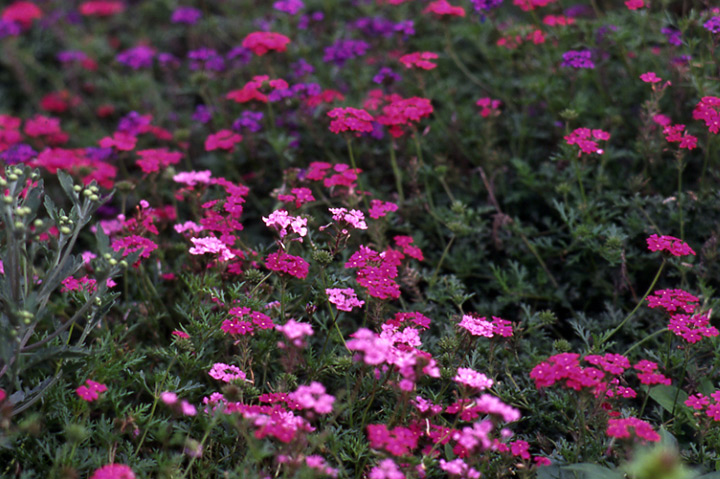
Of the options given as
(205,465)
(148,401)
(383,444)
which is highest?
(383,444)

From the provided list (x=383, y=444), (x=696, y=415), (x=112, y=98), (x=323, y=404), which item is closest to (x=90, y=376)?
(x=323, y=404)

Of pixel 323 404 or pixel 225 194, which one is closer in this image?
pixel 323 404

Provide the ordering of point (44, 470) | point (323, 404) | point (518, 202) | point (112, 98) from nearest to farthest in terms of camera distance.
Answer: point (323, 404) → point (44, 470) → point (518, 202) → point (112, 98)

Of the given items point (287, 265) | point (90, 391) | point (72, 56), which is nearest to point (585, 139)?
point (287, 265)

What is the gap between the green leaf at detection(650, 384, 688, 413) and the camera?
2777mm

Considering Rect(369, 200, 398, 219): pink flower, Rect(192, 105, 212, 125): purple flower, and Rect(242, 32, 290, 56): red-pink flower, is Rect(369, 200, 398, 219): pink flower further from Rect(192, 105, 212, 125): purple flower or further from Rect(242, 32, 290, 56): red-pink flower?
Rect(192, 105, 212, 125): purple flower

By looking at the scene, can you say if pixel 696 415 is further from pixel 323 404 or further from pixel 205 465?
pixel 205 465

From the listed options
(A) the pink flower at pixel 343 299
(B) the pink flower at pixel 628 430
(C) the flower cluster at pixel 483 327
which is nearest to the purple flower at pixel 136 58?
(A) the pink flower at pixel 343 299

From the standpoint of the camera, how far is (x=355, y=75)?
181 inches

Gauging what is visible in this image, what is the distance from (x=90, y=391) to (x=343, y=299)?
→ 0.98 m

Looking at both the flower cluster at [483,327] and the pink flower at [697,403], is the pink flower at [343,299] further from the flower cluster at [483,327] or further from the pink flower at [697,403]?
the pink flower at [697,403]

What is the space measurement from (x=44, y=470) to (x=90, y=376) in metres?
0.37

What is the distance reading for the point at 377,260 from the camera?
2.83m

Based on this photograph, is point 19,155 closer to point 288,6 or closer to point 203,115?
point 203,115
